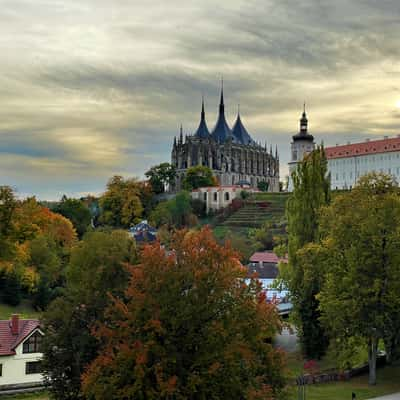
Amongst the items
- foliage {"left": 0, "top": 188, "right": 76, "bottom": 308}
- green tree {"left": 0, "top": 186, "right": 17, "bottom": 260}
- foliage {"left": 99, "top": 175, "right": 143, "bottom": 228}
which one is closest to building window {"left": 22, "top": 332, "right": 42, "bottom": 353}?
foliage {"left": 0, "top": 188, "right": 76, "bottom": 308}

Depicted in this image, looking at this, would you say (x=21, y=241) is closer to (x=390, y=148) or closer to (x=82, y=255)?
(x=82, y=255)

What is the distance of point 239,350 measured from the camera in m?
17.1

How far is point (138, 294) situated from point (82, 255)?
23.0 metres

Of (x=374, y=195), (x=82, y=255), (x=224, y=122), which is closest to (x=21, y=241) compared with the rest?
(x=82, y=255)

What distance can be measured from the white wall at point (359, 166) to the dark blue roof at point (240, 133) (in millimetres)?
29789

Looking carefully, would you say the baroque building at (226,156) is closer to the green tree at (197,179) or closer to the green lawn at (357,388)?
the green tree at (197,179)

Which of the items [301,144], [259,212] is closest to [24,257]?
[259,212]

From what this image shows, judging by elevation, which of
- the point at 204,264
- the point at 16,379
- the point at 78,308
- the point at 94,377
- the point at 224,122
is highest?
the point at 224,122

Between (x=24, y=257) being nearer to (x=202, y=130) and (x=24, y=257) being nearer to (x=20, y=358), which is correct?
(x=20, y=358)

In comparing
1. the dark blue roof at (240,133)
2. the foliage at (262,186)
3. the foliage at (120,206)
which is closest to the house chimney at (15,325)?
the foliage at (120,206)

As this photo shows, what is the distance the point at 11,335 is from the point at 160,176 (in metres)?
89.3

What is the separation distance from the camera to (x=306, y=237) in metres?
34.0

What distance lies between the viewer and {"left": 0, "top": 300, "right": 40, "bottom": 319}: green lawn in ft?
141

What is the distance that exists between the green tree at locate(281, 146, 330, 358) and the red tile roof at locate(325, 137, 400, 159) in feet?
258
